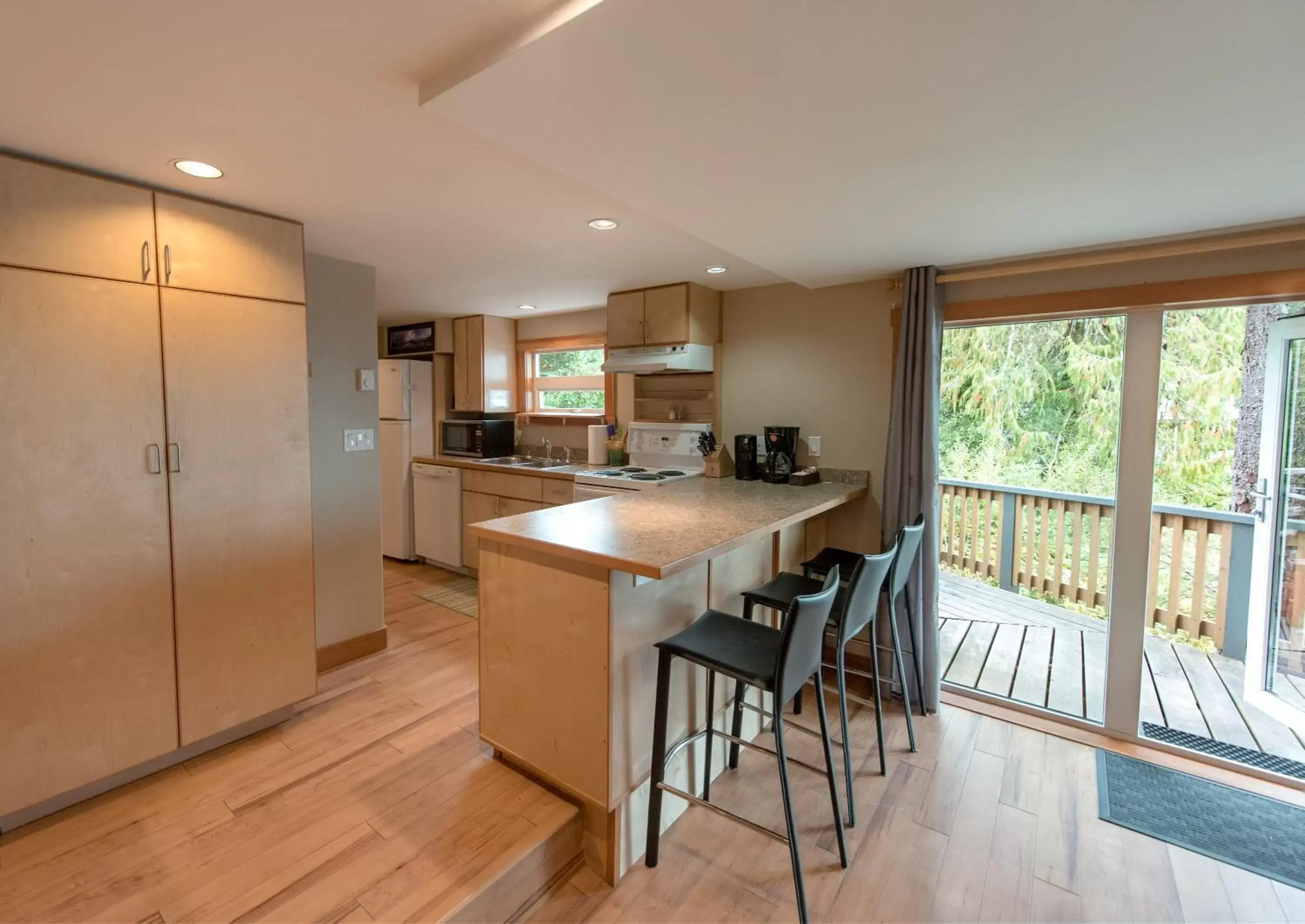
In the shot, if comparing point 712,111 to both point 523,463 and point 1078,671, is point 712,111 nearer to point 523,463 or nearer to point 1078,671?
point 1078,671

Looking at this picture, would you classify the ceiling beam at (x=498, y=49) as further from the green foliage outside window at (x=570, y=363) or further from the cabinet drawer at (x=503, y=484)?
the green foliage outside window at (x=570, y=363)

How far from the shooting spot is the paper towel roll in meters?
4.31

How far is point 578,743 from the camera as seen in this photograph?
1.81m

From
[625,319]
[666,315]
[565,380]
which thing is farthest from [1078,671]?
[565,380]

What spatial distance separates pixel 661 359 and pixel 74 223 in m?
2.54

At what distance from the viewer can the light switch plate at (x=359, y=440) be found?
9.82ft

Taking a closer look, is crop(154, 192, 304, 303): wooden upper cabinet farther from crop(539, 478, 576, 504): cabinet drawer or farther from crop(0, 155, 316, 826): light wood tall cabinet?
crop(539, 478, 576, 504): cabinet drawer

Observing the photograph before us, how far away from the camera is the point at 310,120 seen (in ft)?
4.94

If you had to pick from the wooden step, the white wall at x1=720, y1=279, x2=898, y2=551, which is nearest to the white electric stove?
the white wall at x1=720, y1=279, x2=898, y2=551

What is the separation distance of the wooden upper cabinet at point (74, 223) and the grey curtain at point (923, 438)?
3.08 meters

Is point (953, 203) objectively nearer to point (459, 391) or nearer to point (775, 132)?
point (775, 132)

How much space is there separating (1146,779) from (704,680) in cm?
183

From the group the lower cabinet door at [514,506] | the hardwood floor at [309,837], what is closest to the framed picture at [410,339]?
the lower cabinet door at [514,506]

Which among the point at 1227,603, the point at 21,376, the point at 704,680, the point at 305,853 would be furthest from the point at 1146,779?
the point at 21,376
